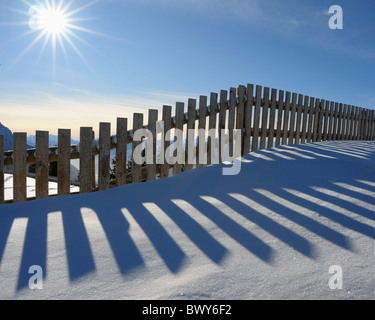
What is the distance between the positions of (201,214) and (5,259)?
5.36ft

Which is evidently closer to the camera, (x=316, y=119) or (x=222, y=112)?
(x=222, y=112)

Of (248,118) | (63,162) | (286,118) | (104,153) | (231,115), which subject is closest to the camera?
(63,162)

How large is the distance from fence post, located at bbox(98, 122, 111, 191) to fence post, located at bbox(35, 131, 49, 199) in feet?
2.35

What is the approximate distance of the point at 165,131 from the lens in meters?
4.80

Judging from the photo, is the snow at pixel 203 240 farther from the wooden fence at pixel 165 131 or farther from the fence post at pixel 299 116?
the fence post at pixel 299 116

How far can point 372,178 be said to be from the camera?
11.6ft

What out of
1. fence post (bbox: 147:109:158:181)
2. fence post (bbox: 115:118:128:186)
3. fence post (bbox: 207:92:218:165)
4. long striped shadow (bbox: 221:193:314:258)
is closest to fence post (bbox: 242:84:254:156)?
fence post (bbox: 207:92:218:165)

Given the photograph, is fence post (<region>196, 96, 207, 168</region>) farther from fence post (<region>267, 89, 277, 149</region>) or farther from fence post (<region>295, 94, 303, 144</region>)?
fence post (<region>295, 94, 303, 144</region>)

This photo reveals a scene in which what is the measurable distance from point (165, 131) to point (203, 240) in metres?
2.83

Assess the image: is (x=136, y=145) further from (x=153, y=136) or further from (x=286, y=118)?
(x=286, y=118)

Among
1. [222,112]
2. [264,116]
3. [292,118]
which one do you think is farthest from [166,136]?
[292,118]

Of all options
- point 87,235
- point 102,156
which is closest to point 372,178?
point 87,235

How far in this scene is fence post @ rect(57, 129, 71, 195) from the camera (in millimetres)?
3939
